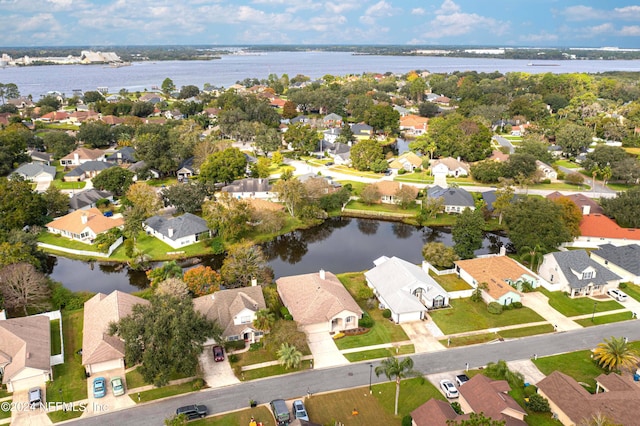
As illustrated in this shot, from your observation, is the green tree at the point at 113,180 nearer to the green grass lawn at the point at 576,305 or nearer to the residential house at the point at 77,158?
the residential house at the point at 77,158

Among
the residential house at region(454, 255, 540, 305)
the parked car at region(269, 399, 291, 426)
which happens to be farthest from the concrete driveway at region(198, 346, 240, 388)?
the residential house at region(454, 255, 540, 305)

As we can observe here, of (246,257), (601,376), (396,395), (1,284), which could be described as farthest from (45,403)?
(601,376)

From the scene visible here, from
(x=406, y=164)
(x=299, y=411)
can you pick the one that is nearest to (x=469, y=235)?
(x=299, y=411)

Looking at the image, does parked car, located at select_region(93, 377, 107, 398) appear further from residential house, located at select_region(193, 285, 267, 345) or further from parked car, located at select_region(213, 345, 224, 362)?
residential house, located at select_region(193, 285, 267, 345)

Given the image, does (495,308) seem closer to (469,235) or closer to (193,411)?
(469,235)

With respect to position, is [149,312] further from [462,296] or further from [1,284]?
[462,296]

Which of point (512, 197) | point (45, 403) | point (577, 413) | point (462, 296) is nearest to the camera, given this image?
point (577, 413)

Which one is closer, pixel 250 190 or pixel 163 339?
pixel 163 339

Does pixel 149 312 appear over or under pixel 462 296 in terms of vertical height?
over
